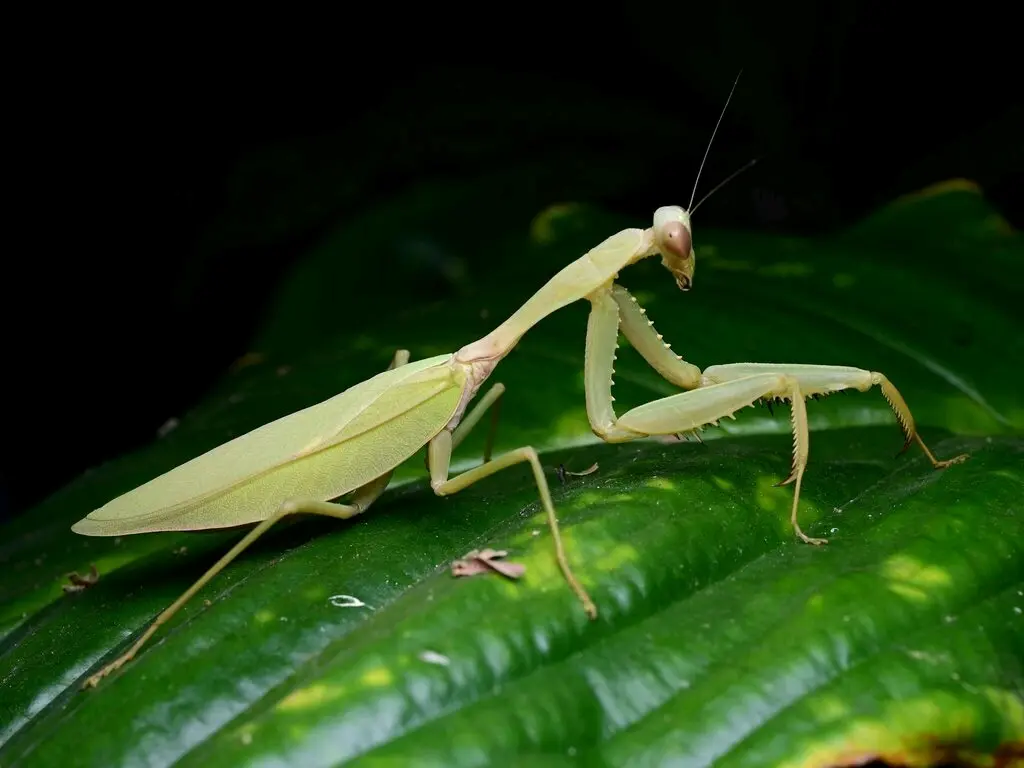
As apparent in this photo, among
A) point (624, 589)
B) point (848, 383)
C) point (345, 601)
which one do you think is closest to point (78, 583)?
point (345, 601)

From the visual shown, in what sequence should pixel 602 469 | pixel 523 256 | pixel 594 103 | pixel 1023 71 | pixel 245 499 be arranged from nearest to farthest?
1. pixel 245 499
2. pixel 602 469
3. pixel 523 256
4. pixel 1023 71
5. pixel 594 103

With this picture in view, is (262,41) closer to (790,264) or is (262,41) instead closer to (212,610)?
(790,264)

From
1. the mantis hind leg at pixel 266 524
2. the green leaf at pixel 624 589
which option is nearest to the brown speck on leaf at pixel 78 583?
the green leaf at pixel 624 589

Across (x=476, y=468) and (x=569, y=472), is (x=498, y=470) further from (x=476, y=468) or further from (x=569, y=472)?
(x=569, y=472)

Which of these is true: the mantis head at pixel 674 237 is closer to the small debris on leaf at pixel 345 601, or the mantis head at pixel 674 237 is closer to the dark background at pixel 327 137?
the small debris on leaf at pixel 345 601

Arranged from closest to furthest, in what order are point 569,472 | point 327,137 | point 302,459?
point 302,459
point 569,472
point 327,137

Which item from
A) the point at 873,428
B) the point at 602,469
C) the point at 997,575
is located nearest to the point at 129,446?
the point at 602,469

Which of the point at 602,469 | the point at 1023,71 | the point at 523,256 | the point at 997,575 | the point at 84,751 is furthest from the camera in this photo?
the point at 1023,71
